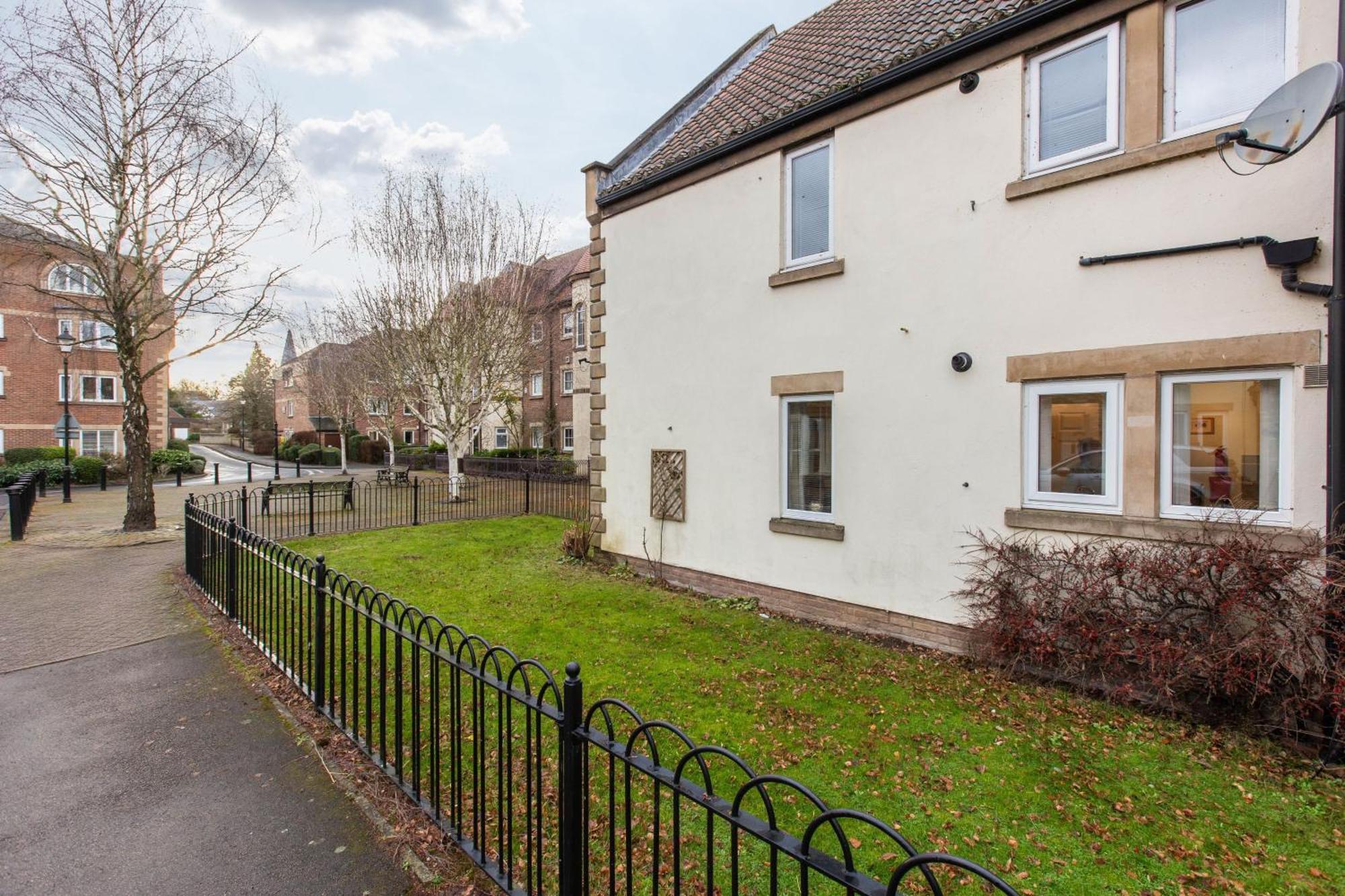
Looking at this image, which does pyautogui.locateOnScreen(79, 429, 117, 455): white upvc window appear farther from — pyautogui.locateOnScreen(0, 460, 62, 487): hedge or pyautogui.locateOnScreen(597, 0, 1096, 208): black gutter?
pyautogui.locateOnScreen(597, 0, 1096, 208): black gutter

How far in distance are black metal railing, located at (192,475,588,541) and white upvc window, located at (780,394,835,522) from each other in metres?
8.02

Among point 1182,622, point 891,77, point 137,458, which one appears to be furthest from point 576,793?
point 137,458

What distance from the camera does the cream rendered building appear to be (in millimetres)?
4688

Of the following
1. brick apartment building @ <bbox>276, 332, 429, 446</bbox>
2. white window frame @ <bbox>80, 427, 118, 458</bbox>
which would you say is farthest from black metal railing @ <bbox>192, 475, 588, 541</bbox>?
white window frame @ <bbox>80, 427, 118, 458</bbox>

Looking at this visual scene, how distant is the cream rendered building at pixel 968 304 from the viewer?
4688mm

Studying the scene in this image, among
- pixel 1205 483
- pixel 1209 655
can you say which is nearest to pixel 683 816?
pixel 1209 655

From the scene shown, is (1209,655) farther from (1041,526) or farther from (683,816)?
(683,816)

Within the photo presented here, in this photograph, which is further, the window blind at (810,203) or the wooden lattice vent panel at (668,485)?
the wooden lattice vent panel at (668,485)

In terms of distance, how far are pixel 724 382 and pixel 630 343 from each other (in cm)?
217

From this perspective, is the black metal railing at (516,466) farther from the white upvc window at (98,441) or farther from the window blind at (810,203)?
the white upvc window at (98,441)

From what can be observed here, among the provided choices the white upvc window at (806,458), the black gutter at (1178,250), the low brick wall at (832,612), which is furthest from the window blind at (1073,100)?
the low brick wall at (832,612)

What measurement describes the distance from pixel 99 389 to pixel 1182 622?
40.5 metres

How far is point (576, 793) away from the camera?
2568mm

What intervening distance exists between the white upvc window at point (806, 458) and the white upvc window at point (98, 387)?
36.5 m
